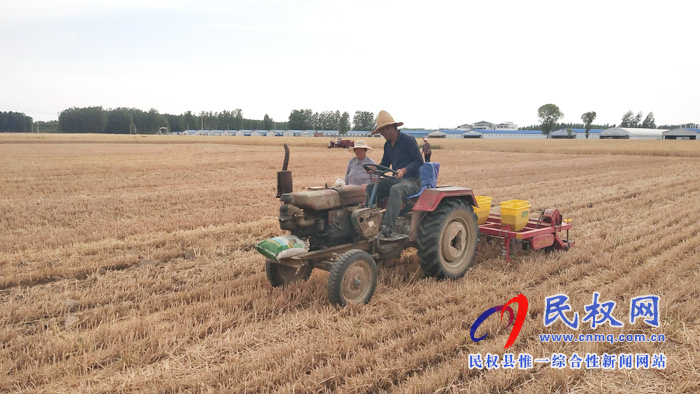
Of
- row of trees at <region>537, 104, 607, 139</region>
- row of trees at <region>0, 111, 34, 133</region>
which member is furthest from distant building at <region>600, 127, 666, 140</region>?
row of trees at <region>0, 111, 34, 133</region>

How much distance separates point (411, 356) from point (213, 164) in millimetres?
18049

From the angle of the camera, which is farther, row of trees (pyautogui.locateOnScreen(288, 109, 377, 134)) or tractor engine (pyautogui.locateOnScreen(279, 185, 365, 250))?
row of trees (pyautogui.locateOnScreen(288, 109, 377, 134))

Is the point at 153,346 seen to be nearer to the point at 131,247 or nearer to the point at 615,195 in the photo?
the point at 131,247

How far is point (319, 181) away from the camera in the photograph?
14.5 m

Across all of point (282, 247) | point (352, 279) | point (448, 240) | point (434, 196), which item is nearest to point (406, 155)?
point (434, 196)

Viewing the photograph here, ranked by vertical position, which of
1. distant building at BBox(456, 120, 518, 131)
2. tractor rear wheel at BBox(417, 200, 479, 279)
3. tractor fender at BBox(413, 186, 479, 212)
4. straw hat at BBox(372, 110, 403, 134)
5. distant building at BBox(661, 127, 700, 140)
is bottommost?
tractor rear wheel at BBox(417, 200, 479, 279)

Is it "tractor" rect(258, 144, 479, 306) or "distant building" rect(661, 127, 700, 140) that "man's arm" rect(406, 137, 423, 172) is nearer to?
"tractor" rect(258, 144, 479, 306)

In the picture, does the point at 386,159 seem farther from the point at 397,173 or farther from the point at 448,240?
the point at 448,240

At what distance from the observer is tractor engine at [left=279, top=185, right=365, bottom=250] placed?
4.54 metres

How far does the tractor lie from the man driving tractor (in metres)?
0.09

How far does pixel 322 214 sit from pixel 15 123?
127m

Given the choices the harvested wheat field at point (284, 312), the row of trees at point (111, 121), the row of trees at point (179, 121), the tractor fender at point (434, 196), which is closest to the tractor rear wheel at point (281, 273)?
the harvested wheat field at point (284, 312)

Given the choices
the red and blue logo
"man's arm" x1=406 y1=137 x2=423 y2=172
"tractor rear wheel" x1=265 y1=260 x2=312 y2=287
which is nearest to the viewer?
the red and blue logo

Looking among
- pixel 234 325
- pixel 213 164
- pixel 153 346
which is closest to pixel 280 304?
pixel 234 325
